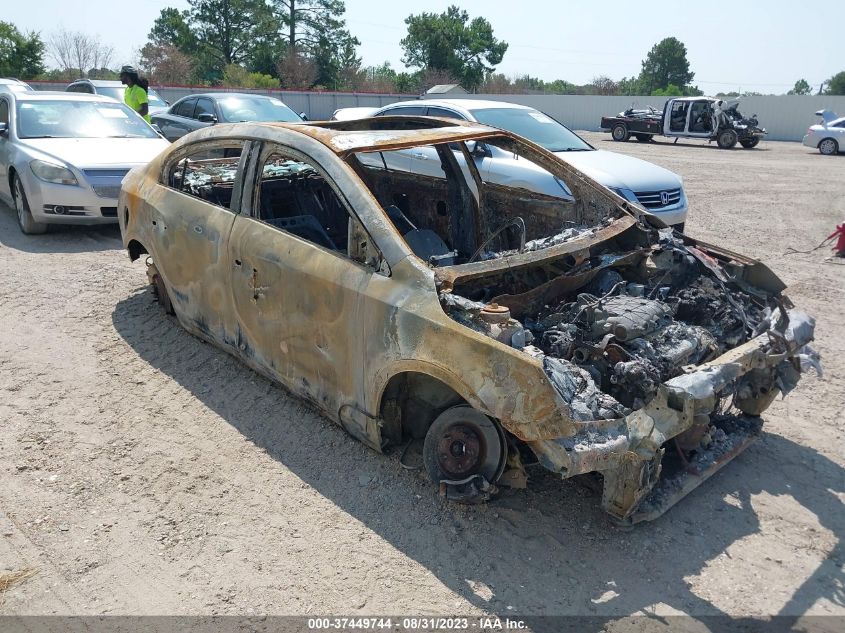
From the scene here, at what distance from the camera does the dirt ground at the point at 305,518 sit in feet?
9.67

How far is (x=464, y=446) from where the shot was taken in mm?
3346

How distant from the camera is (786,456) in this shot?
4102 millimetres

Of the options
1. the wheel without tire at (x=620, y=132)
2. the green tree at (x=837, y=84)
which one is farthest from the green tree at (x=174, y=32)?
the green tree at (x=837, y=84)

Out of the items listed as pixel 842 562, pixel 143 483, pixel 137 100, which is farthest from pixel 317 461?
pixel 137 100

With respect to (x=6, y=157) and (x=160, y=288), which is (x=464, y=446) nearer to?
(x=160, y=288)

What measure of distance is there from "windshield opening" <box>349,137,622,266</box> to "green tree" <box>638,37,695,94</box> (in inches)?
2952

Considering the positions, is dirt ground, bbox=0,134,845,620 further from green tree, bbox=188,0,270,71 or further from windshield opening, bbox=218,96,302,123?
green tree, bbox=188,0,270,71

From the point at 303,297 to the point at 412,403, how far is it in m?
0.83

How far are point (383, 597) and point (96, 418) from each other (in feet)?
7.64

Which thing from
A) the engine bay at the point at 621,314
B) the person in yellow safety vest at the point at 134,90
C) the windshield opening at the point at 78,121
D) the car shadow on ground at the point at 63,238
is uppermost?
the person in yellow safety vest at the point at 134,90

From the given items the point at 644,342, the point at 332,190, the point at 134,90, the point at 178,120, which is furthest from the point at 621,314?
the point at 178,120

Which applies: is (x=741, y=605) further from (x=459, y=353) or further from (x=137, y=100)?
(x=137, y=100)

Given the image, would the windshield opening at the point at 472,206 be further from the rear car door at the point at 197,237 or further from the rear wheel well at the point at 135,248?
the rear wheel well at the point at 135,248

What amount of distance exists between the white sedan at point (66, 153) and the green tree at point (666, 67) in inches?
2864
